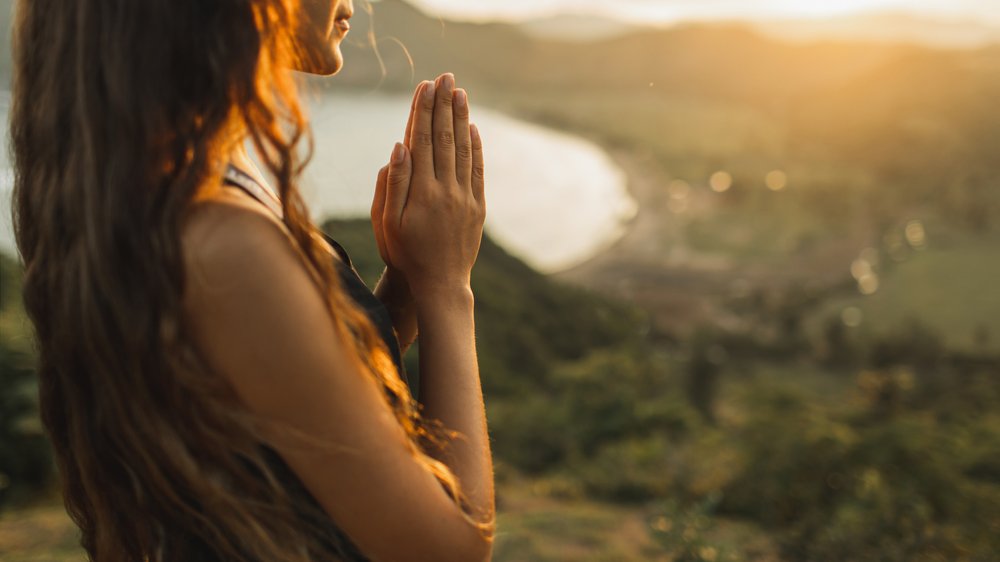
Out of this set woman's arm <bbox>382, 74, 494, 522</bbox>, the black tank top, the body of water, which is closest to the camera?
the black tank top

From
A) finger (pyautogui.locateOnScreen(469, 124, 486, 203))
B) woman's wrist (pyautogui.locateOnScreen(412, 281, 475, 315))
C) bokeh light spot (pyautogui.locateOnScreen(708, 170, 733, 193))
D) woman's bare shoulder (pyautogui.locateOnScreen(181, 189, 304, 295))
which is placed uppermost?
finger (pyautogui.locateOnScreen(469, 124, 486, 203))

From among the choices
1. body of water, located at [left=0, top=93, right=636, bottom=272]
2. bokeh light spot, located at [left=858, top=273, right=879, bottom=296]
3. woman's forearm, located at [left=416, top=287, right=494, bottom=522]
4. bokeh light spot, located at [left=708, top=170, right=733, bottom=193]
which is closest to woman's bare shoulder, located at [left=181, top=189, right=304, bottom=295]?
woman's forearm, located at [left=416, top=287, right=494, bottom=522]

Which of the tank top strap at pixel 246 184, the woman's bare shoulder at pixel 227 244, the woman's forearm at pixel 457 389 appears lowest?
the woman's forearm at pixel 457 389

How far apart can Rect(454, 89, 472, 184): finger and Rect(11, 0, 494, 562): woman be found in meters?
0.20

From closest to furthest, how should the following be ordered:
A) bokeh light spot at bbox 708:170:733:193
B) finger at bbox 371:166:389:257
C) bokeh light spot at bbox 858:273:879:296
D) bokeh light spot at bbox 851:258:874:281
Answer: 1. finger at bbox 371:166:389:257
2. bokeh light spot at bbox 858:273:879:296
3. bokeh light spot at bbox 851:258:874:281
4. bokeh light spot at bbox 708:170:733:193

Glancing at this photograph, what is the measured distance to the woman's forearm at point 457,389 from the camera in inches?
39.5

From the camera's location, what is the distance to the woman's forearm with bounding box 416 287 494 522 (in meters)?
1.00

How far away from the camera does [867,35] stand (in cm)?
8806

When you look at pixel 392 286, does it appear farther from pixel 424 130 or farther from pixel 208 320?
pixel 208 320

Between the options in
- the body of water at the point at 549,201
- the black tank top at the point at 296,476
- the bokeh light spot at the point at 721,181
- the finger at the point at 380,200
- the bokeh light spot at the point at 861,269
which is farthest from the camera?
the bokeh light spot at the point at 721,181

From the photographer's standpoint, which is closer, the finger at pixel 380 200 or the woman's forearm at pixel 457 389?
the woman's forearm at pixel 457 389

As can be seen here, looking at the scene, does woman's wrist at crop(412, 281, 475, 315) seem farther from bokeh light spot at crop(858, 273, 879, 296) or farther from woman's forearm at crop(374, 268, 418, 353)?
bokeh light spot at crop(858, 273, 879, 296)

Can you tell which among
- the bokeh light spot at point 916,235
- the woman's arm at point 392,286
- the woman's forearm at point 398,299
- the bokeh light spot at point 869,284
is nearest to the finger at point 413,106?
the woman's arm at point 392,286

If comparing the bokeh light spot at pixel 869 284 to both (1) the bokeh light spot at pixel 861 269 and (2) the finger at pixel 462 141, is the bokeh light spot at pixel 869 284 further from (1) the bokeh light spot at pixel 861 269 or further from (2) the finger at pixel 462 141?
(2) the finger at pixel 462 141
